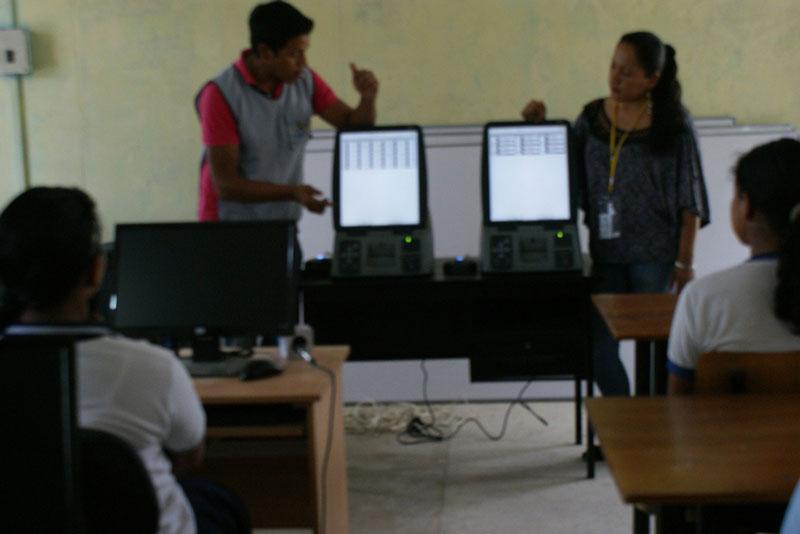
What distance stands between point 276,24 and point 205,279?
108 cm

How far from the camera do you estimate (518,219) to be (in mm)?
3688

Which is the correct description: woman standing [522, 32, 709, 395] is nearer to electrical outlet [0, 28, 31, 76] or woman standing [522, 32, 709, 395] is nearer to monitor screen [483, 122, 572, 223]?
monitor screen [483, 122, 572, 223]

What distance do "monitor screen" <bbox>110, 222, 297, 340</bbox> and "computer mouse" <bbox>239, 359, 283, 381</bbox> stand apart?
7 cm

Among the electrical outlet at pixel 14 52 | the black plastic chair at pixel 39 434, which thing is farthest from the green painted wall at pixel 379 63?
the black plastic chair at pixel 39 434

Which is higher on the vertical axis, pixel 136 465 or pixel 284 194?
pixel 284 194

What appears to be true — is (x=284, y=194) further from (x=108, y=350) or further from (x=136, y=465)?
(x=136, y=465)

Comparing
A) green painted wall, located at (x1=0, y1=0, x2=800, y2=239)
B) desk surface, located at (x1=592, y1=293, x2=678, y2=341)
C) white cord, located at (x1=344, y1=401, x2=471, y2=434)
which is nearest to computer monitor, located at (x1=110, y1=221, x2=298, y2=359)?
desk surface, located at (x1=592, y1=293, x2=678, y2=341)

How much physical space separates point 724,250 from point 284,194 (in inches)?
88.4

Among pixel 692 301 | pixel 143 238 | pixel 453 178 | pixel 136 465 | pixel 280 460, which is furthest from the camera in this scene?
pixel 453 178

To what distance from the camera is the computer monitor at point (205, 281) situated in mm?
2787

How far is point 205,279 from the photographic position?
9.23ft

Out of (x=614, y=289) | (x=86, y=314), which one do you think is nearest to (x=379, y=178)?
(x=614, y=289)

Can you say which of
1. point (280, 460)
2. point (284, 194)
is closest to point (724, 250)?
point (284, 194)

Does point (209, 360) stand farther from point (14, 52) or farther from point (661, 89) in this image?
point (14, 52)
